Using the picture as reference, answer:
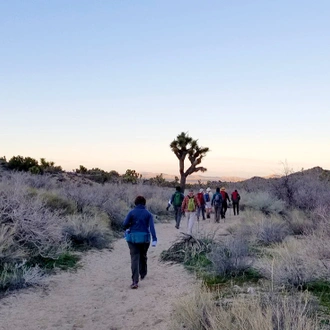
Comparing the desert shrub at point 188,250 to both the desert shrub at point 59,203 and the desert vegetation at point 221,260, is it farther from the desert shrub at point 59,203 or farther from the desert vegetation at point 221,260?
the desert shrub at point 59,203

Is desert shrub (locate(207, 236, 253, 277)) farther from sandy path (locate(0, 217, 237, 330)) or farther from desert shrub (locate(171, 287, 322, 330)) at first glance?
desert shrub (locate(171, 287, 322, 330))

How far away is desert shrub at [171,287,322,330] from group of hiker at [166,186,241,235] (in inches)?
396

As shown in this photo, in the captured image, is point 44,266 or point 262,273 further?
point 44,266

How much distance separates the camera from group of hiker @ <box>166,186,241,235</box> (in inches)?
659

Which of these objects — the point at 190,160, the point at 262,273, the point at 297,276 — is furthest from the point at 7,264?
the point at 190,160

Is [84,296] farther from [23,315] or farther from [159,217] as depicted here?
[159,217]

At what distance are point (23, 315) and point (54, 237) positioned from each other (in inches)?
186

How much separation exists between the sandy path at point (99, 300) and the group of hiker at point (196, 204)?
5274mm

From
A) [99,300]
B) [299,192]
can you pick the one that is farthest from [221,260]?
[299,192]

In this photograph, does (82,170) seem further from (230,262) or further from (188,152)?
(230,262)

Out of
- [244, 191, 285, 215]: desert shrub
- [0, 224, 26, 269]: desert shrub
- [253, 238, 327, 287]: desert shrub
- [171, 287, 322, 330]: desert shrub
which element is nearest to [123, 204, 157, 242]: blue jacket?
[253, 238, 327, 287]: desert shrub

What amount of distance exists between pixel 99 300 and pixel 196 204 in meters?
9.55

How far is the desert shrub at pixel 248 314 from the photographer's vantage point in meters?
4.19

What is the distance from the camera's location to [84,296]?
28.3ft
